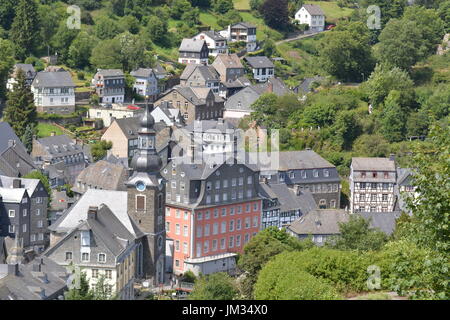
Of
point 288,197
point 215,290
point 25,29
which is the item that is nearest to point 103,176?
point 288,197

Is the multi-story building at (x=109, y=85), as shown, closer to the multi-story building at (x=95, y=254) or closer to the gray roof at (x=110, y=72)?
the gray roof at (x=110, y=72)

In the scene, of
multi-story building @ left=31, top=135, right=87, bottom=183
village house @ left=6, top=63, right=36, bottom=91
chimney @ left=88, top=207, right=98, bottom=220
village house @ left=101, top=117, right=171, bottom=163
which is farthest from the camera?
village house @ left=6, top=63, right=36, bottom=91

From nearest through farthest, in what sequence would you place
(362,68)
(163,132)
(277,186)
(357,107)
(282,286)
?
(282,286)
(277,186)
(163,132)
(357,107)
(362,68)

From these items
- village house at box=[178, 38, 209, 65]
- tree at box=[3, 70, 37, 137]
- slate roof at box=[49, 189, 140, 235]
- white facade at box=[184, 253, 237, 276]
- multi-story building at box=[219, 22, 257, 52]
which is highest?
multi-story building at box=[219, 22, 257, 52]

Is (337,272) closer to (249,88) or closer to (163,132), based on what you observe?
(163,132)

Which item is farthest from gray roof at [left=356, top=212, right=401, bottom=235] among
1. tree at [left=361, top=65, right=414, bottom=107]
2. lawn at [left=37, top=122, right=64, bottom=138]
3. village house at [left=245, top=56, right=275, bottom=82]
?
village house at [left=245, top=56, right=275, bottom=82]

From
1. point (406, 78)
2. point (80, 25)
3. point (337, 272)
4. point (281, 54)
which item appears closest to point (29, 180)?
point (337, 272)

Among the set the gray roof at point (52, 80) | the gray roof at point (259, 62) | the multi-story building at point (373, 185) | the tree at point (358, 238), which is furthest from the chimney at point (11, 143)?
the gray roof at point (259, 62)

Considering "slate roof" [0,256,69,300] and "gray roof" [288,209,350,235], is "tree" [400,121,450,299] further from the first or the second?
"gray roof" [288,209,350,235]
